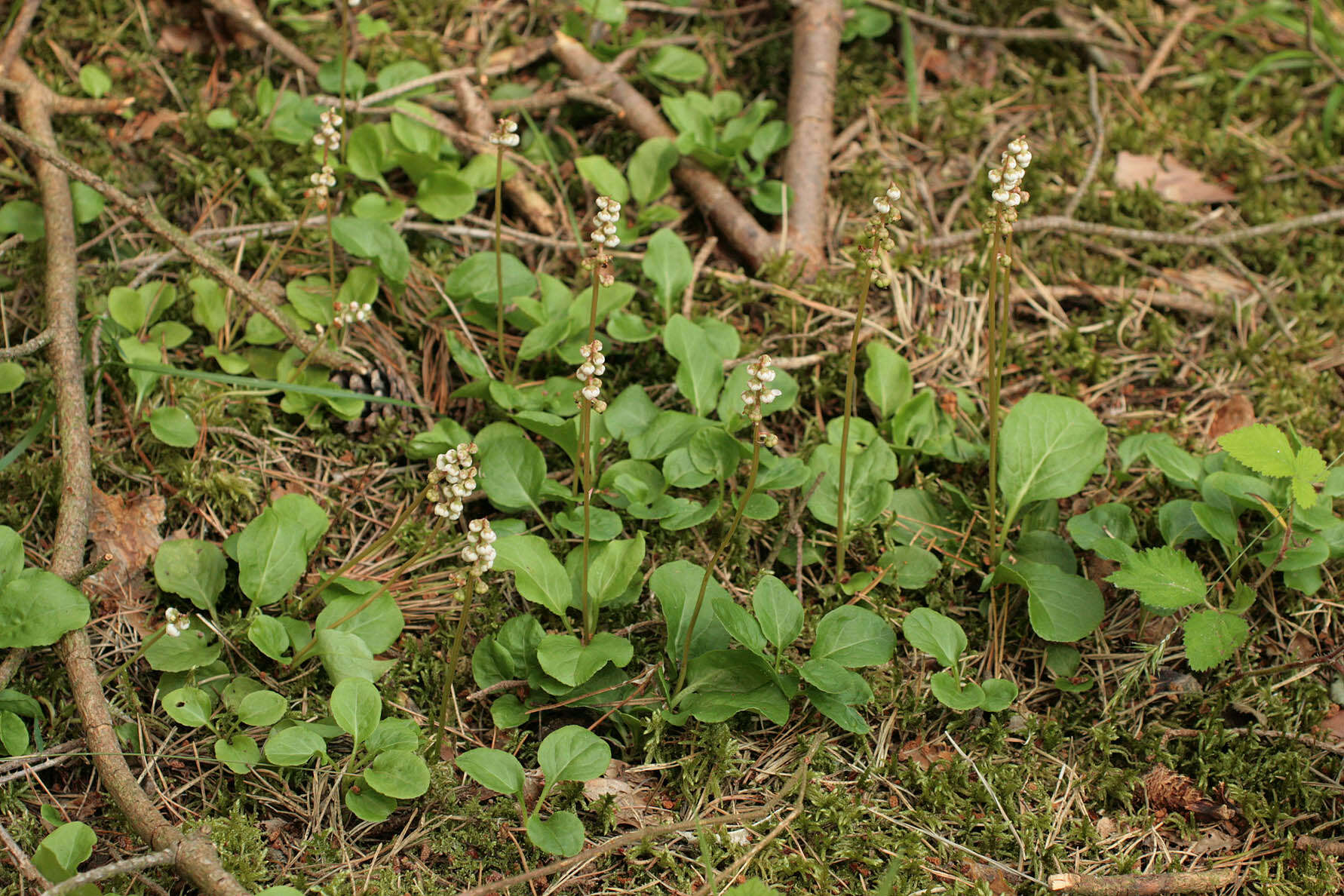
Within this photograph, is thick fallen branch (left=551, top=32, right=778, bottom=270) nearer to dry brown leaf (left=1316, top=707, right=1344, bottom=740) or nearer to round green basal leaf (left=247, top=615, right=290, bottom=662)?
round green basal leaf (left=247, top=615, right=290, bottom=662)

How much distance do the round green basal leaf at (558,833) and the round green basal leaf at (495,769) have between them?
9 centimetres

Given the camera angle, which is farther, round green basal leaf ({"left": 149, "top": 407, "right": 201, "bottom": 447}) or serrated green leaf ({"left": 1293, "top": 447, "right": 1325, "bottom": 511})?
round green basal leaf ({"left": 149, "top": 407, "right": 201, "bottom": 447})

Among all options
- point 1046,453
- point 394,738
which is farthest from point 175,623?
point 1046,453

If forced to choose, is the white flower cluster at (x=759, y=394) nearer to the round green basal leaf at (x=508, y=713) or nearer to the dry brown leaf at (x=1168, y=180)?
the round green basal leaf at (x=508, y=713)

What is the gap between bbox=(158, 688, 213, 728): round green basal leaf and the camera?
2342 mm

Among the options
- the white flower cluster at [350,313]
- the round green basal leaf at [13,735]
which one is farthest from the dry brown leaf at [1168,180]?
the round green basal leaf at [13,735]

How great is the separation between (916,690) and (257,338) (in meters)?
2.19

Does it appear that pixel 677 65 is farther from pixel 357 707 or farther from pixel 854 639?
pixel 357 707

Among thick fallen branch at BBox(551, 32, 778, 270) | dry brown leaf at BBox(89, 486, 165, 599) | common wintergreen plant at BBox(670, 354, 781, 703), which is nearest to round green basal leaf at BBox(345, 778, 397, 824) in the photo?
common wintergreen plant at BBox(670, 354, 781, 703)

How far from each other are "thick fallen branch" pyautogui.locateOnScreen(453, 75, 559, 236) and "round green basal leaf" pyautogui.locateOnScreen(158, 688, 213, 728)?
6.30ft

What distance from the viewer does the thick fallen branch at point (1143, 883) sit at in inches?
89.0

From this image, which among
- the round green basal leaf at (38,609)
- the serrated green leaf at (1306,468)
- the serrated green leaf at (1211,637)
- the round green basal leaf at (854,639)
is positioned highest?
the serrated green leaf at (1306,468)

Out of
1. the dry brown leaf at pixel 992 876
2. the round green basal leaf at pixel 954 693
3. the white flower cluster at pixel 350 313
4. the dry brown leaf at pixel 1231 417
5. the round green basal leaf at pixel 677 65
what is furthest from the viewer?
the round green basal leaf at pixel 677 65

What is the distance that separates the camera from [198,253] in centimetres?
302
